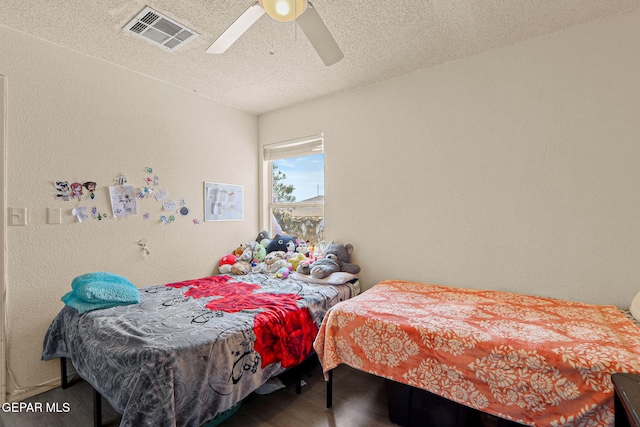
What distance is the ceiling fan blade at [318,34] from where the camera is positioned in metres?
1.32

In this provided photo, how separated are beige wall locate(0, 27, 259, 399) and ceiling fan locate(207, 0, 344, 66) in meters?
1.31

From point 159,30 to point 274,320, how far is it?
203 cm

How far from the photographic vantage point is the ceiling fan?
1243 mm

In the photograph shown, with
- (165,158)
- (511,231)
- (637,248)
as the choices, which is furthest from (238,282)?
(637,248)

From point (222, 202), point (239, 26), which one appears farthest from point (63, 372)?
point (239, 26)

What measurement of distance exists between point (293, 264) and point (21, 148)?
218cm

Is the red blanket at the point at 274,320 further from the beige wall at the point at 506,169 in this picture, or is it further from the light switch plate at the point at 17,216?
the light switch plate at the point at 17,216

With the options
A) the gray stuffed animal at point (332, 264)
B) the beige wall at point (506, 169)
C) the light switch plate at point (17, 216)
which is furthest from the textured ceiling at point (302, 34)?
the gray stuffed animal at point (332, 264)

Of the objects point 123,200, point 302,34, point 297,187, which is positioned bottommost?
point 123,200

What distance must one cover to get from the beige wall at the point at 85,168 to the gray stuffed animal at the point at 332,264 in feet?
3.75

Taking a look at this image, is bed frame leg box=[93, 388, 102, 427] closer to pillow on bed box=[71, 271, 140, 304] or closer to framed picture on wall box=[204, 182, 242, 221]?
pillow on bed box=[71, 271, 140, 304]

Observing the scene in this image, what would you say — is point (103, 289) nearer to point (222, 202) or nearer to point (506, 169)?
point (222, 202)

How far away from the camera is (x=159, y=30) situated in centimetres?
191

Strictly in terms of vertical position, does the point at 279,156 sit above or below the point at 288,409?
above
